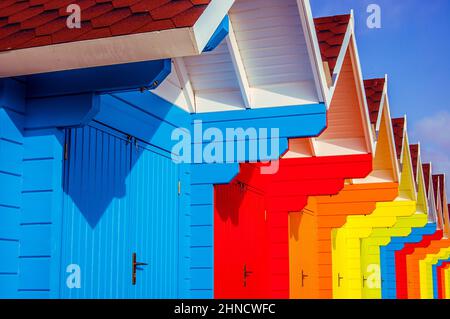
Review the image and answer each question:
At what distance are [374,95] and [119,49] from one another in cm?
788

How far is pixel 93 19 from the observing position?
4496 mm

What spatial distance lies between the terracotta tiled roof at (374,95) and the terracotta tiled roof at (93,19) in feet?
22.8

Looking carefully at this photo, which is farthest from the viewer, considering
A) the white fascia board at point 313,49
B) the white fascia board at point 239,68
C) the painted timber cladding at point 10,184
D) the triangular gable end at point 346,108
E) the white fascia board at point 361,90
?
the white fascia board at point 361,90

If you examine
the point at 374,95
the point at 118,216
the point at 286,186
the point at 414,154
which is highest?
the point at 414,154

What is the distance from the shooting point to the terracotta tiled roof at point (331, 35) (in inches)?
319

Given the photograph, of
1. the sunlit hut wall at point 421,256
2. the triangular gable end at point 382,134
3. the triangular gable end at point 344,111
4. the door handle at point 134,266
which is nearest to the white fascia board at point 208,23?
the door handle at point 134,266

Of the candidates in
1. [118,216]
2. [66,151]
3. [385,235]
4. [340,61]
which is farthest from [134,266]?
[385,235]

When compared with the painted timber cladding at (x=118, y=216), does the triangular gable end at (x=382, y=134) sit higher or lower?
higher

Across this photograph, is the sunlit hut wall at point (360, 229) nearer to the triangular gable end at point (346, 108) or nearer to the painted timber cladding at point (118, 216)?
the triangular gable end at point (346, 108)

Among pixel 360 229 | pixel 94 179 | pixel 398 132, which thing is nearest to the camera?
pixel 94 179

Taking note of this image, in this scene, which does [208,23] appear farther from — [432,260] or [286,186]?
[432,260]

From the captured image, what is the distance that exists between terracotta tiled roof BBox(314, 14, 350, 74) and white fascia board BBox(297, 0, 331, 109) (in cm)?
65

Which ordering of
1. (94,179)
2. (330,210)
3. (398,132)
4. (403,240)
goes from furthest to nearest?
(403,240), (398,132), (330,210), (94,179)
